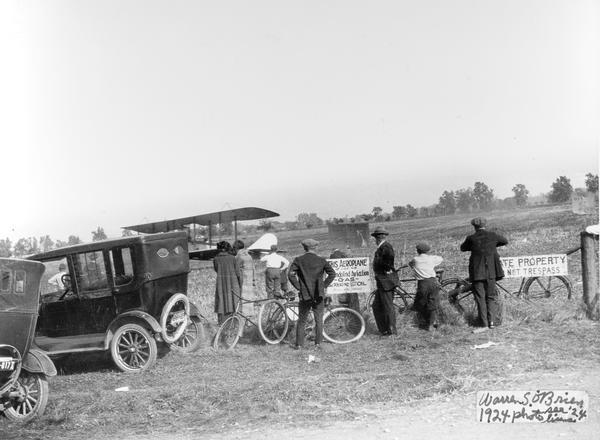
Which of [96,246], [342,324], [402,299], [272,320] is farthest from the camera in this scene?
[402,299]

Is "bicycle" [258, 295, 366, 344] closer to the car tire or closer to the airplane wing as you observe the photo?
the car tire

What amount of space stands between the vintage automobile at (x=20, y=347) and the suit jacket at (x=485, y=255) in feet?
20.4

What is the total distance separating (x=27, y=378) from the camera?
286 inches

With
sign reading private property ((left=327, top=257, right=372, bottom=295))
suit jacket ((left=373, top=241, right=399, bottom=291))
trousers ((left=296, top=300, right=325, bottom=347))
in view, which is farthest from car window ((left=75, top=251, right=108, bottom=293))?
suit jacket ((left=373, top=241, right=399, bottom=291))

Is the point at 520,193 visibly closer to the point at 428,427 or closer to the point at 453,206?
the point at 453,206

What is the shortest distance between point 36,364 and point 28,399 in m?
0.40

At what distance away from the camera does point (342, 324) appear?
10.0 metres

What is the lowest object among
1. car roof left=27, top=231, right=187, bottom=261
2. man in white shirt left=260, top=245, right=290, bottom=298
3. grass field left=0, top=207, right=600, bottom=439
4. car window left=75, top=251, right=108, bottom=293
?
grass field left=0, top=207, right=600, bottom=439

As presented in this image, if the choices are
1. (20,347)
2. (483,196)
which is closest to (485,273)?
(20,347)

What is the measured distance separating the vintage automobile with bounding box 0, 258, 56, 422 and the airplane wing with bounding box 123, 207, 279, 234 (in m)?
15.4

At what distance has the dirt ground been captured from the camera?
5449 mm

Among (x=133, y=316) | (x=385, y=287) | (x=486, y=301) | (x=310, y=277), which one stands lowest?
(x=486, y=301)

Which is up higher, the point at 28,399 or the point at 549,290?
the point at 549,290

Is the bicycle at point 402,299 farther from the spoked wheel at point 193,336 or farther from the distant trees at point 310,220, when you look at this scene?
the distant trees at point 310,220
